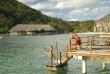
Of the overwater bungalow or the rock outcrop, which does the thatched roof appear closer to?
the overwater bungalow

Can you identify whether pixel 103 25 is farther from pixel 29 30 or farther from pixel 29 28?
pixel 29 30

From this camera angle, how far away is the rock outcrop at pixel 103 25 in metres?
162

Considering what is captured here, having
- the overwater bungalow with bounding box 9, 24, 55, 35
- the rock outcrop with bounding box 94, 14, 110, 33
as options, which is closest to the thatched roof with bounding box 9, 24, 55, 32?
the overwater bungalow with bounding box 9, 24, 55, 35

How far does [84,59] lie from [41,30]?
4889 inches

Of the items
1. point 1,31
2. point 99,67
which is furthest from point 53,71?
point 1,31

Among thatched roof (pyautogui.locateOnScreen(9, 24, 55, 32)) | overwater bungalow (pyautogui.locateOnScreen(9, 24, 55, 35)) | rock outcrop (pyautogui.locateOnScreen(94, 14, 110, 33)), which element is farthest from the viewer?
rock outcrop (pyautogui.locateOnScreen(94, 14, 110, 33))

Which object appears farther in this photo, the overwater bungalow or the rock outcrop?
the rock outcrop

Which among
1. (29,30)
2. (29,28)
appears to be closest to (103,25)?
(29,28)

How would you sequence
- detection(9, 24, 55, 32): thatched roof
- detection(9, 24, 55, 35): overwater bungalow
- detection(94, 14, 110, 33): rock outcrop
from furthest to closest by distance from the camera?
detection(94, 14, 110, 33): rock outcrop
detection(9, 24, 55, 32): thatched roof
detection(9, 24, 55, 35): overwater bungalow

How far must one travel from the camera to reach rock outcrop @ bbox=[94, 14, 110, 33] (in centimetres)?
16250

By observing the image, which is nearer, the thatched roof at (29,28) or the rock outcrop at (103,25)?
the thatched roof at (29,28)

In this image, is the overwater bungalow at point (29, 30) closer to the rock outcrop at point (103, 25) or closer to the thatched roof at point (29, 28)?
the thatched roof at point (29, 28)

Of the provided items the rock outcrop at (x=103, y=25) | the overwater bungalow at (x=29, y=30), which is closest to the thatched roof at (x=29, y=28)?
the overwater bungalow at (x=29, y=30)

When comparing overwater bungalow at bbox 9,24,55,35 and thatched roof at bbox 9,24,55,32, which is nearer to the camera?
overwater bungalow at bbox 9,24,55,35
